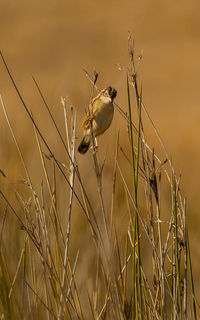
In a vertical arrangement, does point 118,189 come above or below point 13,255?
above

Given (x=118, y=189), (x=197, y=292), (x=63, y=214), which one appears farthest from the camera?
(x=118, y=189)

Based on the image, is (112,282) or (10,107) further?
(10,107)

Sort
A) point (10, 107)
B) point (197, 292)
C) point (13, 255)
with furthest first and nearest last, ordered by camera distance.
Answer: point (10, 107)
point (197, 292)
point (13, 255)

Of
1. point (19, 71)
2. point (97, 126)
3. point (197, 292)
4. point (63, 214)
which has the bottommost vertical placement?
point (197, 292)

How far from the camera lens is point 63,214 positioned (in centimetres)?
297

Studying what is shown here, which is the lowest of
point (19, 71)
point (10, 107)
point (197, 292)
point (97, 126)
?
point (197, 292)

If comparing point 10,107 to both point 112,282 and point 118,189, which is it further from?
point 112,282

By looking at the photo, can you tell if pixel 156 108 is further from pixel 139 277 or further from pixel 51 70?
pixel 139 277

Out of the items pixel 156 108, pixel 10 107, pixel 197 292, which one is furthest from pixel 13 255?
pixel 156 108

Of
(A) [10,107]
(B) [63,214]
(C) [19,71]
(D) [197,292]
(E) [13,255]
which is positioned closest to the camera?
(E) [13,255]

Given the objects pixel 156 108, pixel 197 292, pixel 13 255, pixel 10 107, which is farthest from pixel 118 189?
pixel 156 108

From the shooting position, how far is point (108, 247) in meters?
2.21

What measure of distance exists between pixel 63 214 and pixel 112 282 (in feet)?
2.68

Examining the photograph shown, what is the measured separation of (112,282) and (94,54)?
1021cm
